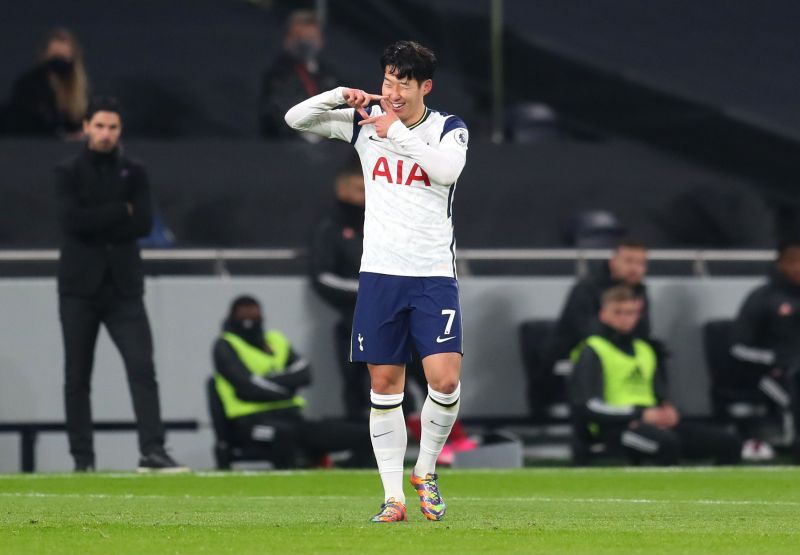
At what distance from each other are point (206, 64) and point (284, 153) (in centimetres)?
159

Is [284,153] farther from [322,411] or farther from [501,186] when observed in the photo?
[322,411]

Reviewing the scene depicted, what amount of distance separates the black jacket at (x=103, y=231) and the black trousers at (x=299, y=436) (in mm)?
1523

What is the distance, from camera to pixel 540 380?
43.7 ft

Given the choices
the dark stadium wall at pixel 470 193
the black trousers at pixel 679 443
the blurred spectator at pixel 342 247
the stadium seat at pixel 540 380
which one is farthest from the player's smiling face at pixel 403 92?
the dark stadium wall at pixel 470 193

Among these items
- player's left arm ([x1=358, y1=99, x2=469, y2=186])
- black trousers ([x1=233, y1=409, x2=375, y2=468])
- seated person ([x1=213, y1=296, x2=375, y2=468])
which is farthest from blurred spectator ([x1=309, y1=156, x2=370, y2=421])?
player's left arm ([x1=358, y1=99, x2=469, y2=186])

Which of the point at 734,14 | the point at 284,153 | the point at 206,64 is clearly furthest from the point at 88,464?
the point at 734,14

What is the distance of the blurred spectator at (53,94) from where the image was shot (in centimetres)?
1426

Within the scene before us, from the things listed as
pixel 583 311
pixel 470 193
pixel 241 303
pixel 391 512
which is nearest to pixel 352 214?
pixel 241 303

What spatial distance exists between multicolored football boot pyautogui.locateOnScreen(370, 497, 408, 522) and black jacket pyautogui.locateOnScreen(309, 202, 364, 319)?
5144 millimetres

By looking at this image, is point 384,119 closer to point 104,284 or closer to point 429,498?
point 429,498

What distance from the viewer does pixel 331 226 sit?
1233 centimetres

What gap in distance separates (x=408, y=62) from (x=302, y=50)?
25.0ft

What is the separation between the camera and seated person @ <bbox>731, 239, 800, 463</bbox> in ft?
43.0

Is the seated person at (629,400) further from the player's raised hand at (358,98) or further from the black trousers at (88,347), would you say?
the player's raised hand at (358,98)
